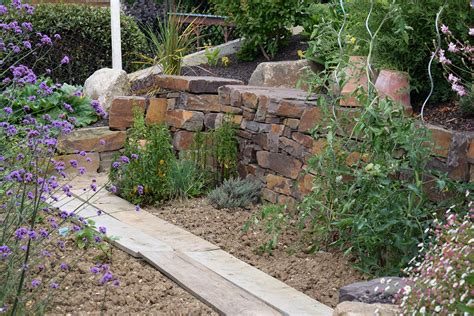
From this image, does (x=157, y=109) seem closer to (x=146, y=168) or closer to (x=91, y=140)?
(x=91, y=140)

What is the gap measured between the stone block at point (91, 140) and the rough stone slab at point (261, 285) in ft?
8.59

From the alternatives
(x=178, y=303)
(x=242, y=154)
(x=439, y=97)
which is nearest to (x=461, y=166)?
(x=439, y=97)

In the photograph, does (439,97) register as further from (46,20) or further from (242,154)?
(46,20)

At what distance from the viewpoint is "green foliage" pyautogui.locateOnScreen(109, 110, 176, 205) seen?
6012 millimetres

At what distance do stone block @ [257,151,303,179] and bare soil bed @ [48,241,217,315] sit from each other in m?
1.57

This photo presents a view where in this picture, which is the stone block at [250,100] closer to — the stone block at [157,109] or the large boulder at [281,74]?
the large boulder at [281,74]

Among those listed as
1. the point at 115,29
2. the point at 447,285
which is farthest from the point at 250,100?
the point at 447,285

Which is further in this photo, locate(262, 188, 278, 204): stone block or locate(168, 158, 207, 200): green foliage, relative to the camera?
locate(168, 158, 207, 200): green foliage

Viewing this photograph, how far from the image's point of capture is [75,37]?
9.12 metres

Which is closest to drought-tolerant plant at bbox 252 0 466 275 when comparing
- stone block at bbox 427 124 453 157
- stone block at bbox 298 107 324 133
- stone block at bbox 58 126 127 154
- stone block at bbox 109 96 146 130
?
stone block at bbox 427 124 453 157

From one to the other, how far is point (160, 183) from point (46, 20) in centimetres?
385

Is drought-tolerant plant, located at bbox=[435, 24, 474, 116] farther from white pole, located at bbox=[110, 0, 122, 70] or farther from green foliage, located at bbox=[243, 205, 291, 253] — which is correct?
white pole, located at bbox=[110, 0, 122, 70]

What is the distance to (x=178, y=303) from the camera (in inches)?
153

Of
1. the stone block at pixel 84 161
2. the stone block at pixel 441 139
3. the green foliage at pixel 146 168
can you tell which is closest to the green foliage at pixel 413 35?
the stone block at pixel 441 139
